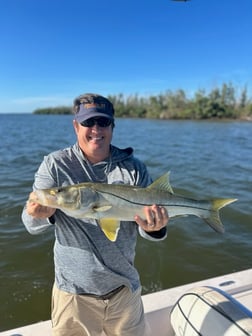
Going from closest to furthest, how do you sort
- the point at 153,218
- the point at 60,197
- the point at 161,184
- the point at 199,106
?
the point at 60,197 → the point at 153,218 → the point at 161,184 → the point at 199,106

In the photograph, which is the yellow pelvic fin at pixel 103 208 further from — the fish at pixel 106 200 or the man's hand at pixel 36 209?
the man's hand at pixel 36 209

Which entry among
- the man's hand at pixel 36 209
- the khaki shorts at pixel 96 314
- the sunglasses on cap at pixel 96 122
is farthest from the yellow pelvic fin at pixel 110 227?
the sunglasses on cap at pixel 96 122

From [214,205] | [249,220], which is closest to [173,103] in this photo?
[249,220]

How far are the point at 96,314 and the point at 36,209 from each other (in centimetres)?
104

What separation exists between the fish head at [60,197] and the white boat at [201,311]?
4.79 feet

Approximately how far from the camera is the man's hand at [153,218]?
2.34 m

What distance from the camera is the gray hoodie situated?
8.24 ft

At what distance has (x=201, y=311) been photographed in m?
2.76

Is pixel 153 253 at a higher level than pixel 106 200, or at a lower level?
lower

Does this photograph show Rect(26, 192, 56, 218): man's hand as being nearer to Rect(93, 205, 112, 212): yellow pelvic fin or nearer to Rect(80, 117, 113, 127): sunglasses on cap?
Rect(93, 205, 112, 212): yellow pelvic fin

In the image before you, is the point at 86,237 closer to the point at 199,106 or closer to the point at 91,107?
the point at 91,107

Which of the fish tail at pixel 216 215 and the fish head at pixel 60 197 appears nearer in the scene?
the fish head at pixel 60 197

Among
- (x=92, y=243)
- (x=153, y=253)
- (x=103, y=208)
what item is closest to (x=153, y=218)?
(x=103, y=208)

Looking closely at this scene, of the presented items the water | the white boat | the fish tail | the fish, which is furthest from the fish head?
the water
